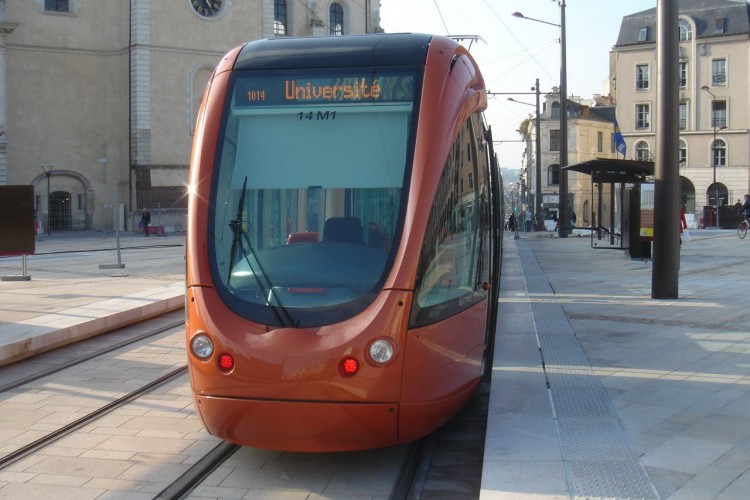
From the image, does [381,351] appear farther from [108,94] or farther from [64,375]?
[108,94]

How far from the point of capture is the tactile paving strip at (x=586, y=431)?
14.9ft

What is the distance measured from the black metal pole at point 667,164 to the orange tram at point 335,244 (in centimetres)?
654

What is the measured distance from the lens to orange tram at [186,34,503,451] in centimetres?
493

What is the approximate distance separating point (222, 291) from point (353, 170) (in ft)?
3.87

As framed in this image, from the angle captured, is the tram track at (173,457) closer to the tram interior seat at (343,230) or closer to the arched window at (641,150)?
the tram interior seat at (343,230)

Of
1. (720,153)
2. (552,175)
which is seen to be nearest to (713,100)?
(720,153)

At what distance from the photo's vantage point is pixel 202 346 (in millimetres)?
5148

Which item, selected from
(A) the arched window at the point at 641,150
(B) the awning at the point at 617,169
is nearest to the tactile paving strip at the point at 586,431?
(B) the awning at the point at 617,169

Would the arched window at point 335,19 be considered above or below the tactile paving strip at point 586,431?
above

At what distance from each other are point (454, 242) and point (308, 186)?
104cm

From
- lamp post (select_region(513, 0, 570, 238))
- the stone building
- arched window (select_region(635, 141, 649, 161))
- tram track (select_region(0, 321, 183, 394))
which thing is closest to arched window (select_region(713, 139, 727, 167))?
arched window (select_region(635, 141, 649, 161))

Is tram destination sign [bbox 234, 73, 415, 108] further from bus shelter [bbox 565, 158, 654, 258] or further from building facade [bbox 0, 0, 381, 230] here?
building facade [bbox 0, 0, 381, 230]

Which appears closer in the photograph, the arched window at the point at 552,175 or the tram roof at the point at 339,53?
the tram roof at the point at 339,53

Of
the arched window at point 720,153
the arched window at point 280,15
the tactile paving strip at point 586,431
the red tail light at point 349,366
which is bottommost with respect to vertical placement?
the tactile paving strip at point 586,431
